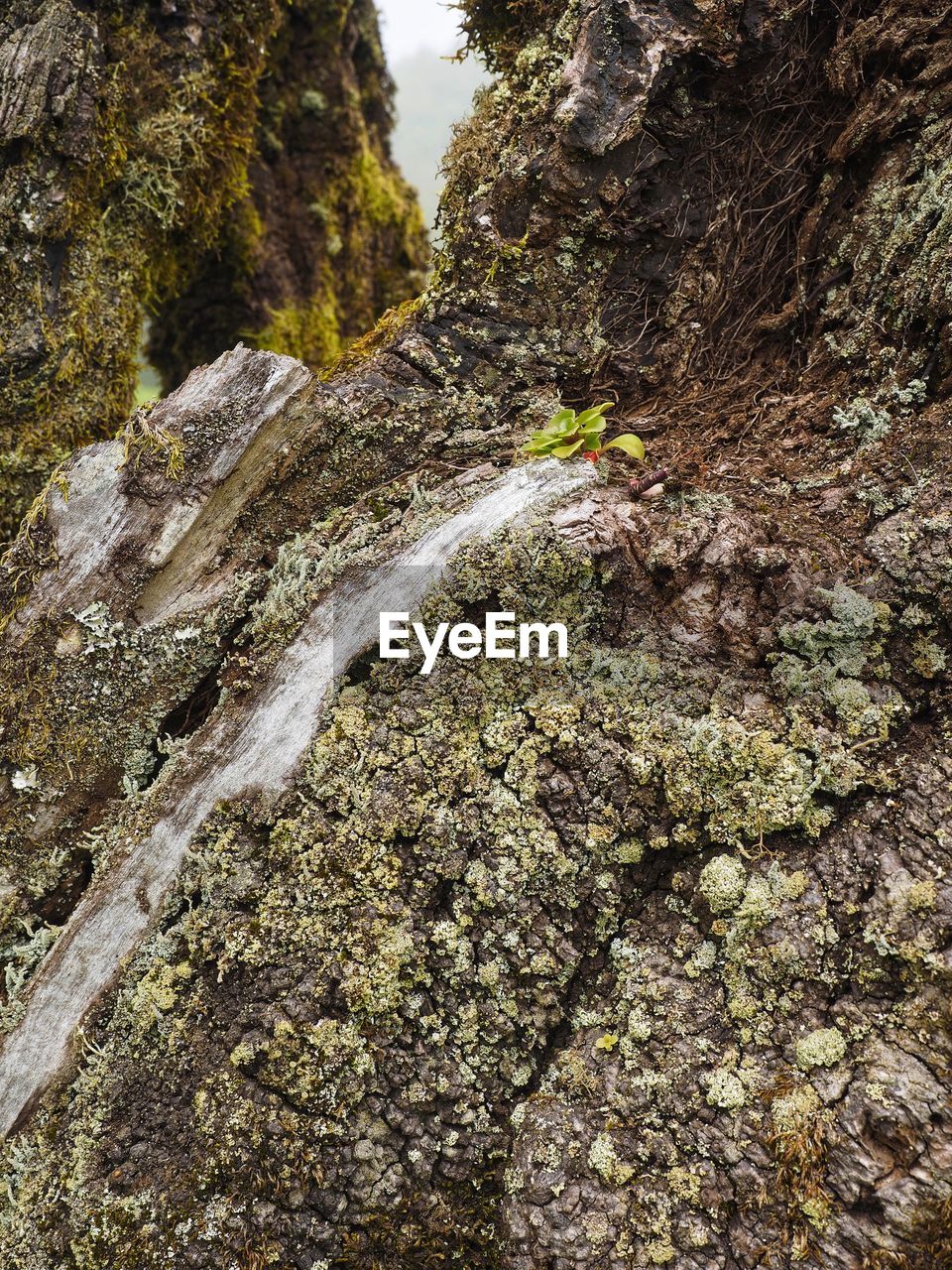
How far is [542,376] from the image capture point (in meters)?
3.21

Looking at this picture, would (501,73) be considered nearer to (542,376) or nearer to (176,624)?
(542,376)

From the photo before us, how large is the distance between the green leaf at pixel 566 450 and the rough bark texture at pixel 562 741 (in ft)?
0.61

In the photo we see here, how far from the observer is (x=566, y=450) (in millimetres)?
2930

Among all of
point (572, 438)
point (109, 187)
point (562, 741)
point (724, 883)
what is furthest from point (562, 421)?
point (109, 187)

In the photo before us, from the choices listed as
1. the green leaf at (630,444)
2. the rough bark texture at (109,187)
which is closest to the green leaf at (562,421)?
the green leaf at (630,444)

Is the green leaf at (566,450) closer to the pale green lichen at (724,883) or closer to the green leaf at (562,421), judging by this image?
the green leaf at (562,421)

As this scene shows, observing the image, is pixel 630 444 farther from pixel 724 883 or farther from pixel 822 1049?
pixel 822 1049

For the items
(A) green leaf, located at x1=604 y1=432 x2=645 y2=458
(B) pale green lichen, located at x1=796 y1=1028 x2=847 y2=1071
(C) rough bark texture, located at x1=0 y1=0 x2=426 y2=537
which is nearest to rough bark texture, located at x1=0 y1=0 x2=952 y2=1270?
(B) pale green lichen, located at x1=796 y1=1028 x2=847 y2=1071

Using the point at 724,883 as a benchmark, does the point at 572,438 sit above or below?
above

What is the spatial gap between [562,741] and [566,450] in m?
1.10

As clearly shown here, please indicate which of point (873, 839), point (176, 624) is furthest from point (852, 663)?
point (176, 624)

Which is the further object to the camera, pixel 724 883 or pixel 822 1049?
pixel 724 883

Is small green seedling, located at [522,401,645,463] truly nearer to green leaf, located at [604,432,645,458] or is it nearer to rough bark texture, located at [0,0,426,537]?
green leaf, located at [604,432,645,458]

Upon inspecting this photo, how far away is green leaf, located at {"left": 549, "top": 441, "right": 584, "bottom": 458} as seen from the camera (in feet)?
9.60
